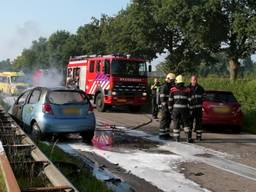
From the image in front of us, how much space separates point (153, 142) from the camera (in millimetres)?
13305

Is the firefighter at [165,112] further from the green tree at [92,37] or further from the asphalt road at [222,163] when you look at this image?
the green tree at [92,37]

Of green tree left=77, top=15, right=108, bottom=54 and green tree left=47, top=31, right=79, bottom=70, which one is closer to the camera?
green tree left=77, top=15, right=108, bottom=54

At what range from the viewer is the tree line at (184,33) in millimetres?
49609

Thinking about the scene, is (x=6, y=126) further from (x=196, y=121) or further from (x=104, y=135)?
(x=196, y=121)

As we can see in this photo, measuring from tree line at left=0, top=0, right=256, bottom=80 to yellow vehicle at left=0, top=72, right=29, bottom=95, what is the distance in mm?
19074

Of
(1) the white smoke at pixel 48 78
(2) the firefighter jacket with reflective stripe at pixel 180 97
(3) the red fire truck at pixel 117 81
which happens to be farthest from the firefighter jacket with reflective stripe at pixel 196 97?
(1) the white smoke at pixel 48 78

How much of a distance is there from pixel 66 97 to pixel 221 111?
6072 millimetres

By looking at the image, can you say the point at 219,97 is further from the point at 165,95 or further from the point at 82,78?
the point at 82,78

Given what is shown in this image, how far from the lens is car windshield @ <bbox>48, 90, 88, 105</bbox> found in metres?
12.9

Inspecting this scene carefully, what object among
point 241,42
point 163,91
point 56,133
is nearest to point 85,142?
point 56,133

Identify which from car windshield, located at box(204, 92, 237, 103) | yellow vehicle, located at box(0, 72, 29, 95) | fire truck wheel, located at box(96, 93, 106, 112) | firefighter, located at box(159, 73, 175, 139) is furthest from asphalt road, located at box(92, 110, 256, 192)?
yellow vehicle, located at box(0, 72, 29, 95)

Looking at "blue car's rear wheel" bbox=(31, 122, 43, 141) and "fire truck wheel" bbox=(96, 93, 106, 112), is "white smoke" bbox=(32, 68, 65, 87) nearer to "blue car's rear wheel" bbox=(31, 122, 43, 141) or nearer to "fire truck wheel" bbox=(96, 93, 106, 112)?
"fire truck wheel" bbox=(96, 93, 106, 112)

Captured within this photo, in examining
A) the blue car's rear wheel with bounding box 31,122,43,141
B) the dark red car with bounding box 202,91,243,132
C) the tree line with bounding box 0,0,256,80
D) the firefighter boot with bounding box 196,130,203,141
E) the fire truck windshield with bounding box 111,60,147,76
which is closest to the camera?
the blue car's rear wheel with bounding box 31,122,43,141

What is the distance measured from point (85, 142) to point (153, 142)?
5.73 feet
